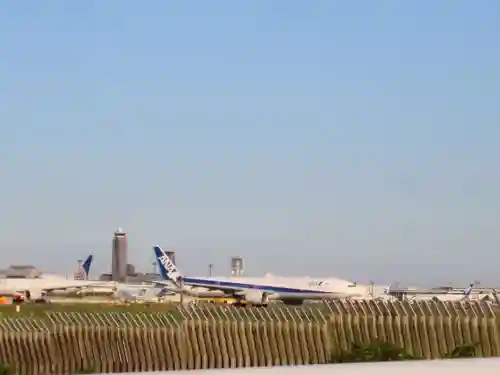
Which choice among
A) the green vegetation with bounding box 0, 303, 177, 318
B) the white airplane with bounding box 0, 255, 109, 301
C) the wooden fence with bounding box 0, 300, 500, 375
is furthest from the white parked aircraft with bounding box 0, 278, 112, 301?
the wooden fence with bounding box 0, 300, 500, 375

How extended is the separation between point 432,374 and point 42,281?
110 metres

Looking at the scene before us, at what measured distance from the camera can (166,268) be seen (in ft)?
368

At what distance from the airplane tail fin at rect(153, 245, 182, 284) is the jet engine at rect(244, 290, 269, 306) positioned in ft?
58.0

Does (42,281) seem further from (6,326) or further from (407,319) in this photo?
(407,319)

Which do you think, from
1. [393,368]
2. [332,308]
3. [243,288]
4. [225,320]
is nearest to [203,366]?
[225,320]

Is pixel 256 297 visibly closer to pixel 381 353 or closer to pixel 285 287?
pixel 285 287

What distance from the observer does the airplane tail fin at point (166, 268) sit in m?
110

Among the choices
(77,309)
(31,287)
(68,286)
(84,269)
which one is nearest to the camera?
(77,309)

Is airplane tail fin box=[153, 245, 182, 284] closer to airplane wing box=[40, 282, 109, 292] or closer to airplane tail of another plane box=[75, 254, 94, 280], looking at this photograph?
airplane wing box=[40, 282, 109, 292]

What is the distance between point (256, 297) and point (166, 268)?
84.7ft

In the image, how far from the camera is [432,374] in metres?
8.10

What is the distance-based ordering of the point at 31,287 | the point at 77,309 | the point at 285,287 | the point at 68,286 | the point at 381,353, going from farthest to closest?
the point at 68,286 < the point at 31,287 < the point at 285,287 < the point at 77,309 < the point at 381,353

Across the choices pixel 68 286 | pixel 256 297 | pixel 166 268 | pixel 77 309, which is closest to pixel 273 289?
pixel 256 297

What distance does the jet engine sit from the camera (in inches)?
3374
